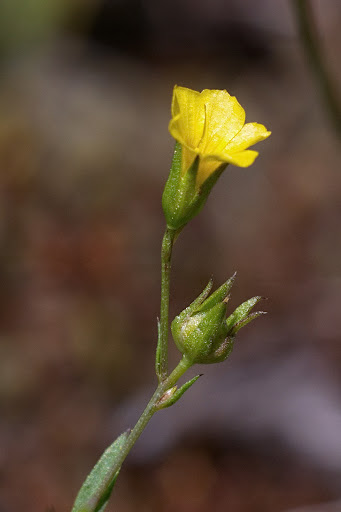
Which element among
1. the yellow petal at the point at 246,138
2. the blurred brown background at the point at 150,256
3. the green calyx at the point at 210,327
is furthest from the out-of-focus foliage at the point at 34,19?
the green calyx at the point at 210,327

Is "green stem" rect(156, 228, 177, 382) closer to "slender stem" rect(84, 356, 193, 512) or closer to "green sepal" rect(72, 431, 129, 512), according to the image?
"slender stem" rect(84, 356, 193, 512)

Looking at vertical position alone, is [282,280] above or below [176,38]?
below

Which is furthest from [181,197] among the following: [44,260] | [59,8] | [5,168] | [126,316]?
→ [59,8]

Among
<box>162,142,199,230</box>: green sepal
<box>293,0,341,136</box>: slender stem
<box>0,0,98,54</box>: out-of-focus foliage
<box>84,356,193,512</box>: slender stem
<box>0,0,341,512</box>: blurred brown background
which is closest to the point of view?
<box>84,356,193,512</box>: slender stem

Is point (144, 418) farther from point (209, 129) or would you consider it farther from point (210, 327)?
point (209, 129)

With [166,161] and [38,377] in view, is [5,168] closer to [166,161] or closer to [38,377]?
[166,161]

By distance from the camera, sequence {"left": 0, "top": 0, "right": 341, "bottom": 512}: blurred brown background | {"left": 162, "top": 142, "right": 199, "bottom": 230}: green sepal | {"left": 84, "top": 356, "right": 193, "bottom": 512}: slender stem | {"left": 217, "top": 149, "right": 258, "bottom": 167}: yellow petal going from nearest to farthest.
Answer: {"left": 217, "top": 149, "right": 258, "bottom": 167}: yellow petal
{"left": 84, "top": 356, "right": 193, "bottom": 512}: slender stem
{"left": 162, "top": 142, "right": 199, "bottom": 230}: green sepal
{"left": 0, "top": 0, "right": 341, "bottom": 512}: blurred brown background

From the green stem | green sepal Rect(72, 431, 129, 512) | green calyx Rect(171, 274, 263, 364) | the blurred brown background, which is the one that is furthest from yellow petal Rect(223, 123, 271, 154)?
the blurred brown background
